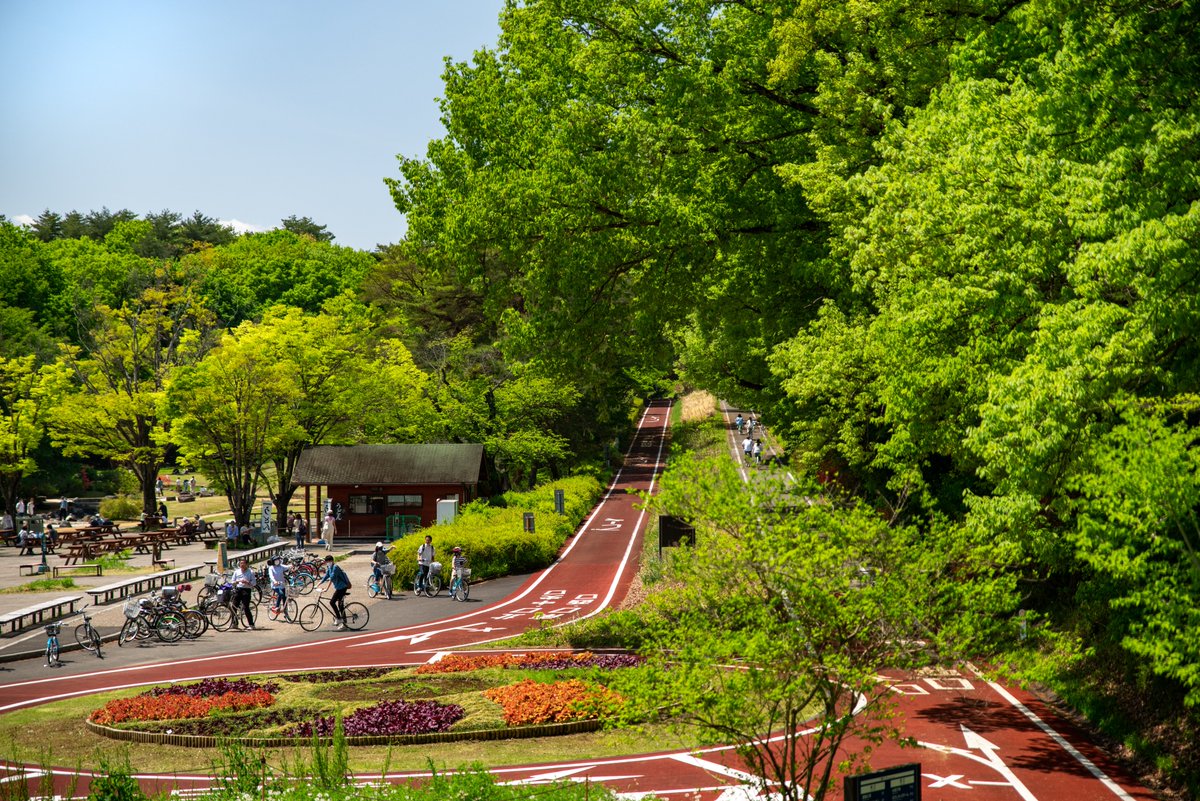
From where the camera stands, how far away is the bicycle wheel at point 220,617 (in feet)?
95.9

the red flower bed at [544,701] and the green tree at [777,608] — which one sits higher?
the green tree at [777,608]

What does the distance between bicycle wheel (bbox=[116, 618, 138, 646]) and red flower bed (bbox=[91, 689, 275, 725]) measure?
7.60 m

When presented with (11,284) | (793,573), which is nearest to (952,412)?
(793,573)

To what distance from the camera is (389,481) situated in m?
50.8

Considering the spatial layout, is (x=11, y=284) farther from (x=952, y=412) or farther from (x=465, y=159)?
(x=952, y=412)

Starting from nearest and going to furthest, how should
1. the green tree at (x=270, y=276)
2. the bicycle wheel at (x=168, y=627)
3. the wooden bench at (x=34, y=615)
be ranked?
the wooden bench at (x=34, y=615) → the bicycle wheel at (x=168, y=627) → the green tree at (x=270, y=276)

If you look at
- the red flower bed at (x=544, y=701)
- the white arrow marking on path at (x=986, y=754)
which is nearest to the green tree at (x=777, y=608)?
the white arrow marking on path at (x=986, y=754)

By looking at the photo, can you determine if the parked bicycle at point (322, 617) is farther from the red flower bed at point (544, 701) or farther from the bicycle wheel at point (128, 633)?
the red flower bed at point (544, 701)

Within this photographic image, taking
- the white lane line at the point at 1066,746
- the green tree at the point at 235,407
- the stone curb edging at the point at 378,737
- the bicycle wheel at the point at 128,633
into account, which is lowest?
the white lane line at the point at 1066,746

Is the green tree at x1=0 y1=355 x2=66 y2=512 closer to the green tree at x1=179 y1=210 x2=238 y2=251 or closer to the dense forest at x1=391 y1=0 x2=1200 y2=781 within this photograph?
the dense forest at x1=391 y1=0 x2=1200 y2=781

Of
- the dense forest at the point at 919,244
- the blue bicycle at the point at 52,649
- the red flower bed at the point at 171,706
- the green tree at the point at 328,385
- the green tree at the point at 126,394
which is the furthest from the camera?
the green tree at the point at 126,394

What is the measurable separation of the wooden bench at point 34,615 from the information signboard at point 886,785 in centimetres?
2394

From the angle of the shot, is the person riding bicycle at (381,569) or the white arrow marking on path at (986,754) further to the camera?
the person riding bicycle at (381,569)

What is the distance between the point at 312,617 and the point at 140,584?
896 cm
